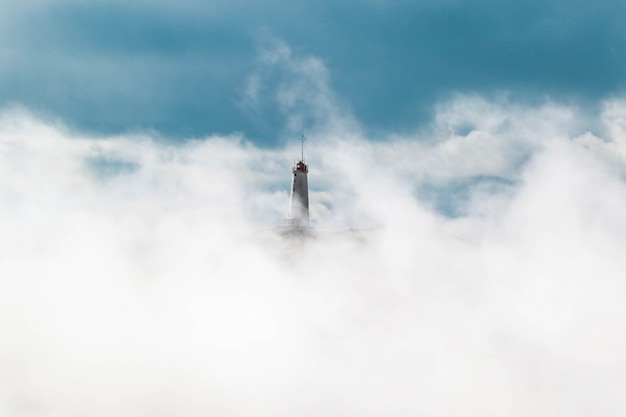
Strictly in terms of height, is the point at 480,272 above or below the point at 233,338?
above


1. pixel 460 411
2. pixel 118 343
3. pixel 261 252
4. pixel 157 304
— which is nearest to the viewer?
pixel 460 411

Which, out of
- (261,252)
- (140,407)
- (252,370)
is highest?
(261,252)

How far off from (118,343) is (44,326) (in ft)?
9.76

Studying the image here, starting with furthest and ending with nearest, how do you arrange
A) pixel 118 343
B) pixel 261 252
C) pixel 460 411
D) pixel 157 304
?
pixel 261 252 < pixel 157 304 < pixel 118 343 < pixel 460 411

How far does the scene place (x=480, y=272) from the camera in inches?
1072

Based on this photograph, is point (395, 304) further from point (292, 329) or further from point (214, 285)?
point (214, 285)

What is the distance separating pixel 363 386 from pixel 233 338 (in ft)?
18.0

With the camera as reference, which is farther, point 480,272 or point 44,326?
point 480,272

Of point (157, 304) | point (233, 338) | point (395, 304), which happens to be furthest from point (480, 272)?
point (157, 304)

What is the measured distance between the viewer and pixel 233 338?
2448cm

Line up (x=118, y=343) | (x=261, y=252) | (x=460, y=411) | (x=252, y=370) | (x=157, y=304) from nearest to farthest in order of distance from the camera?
(x=460, y=411) → (x=252, y=370) → (x=118, y=343) → (x=157, y=304) → (x=261, y=252)

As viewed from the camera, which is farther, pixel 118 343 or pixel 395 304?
pixel 395 304

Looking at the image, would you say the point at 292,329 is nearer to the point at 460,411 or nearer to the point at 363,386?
the point at 363,386

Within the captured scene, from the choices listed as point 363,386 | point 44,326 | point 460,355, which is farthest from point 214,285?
point 460,355
